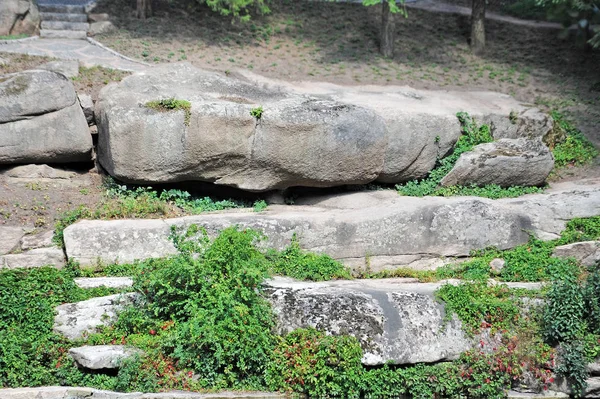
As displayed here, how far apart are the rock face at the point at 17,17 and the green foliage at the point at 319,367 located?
12122mm

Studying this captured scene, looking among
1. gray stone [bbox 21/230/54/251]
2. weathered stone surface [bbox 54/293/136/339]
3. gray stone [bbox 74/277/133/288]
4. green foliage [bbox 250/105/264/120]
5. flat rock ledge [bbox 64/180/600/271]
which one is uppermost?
green foliage [bbox 250/105/264/120]

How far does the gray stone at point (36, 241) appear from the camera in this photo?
11.6 metres

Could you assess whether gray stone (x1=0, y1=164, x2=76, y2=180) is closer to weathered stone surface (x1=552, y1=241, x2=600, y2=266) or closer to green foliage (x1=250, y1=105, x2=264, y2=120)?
green foliage (x1=250, y1=105, x2=264, y2=120)

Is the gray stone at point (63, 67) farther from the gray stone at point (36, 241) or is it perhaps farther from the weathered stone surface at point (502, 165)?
the weathered stone surface at point (502, 165)

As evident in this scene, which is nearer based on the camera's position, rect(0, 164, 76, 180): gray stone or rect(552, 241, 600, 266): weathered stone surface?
rect(552, 241, 600, 266): weathered stone surface

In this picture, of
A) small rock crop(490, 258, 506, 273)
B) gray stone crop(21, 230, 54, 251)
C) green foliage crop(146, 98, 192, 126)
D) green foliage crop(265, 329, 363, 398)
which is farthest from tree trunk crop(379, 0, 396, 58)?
green foliage crop(265, 329, 363, 398)

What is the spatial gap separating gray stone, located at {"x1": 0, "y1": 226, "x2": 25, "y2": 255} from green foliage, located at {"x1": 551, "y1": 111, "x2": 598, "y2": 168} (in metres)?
10.8

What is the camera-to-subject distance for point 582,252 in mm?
11711

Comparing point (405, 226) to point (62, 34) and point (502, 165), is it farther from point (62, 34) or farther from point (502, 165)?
point (62, 34)

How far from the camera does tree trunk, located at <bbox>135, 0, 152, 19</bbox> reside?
1911 centimetres

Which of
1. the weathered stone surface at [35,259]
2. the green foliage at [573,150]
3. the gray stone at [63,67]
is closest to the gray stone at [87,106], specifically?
the gray stone at [63,67]

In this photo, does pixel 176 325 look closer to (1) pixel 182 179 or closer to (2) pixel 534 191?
(1) pixel 182 179

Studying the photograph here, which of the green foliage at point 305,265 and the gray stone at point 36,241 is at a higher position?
the gray stone at point 36,241

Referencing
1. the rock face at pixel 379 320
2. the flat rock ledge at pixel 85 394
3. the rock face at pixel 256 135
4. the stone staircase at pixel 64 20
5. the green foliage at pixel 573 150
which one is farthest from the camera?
the stone staircase at pixel 64 20
